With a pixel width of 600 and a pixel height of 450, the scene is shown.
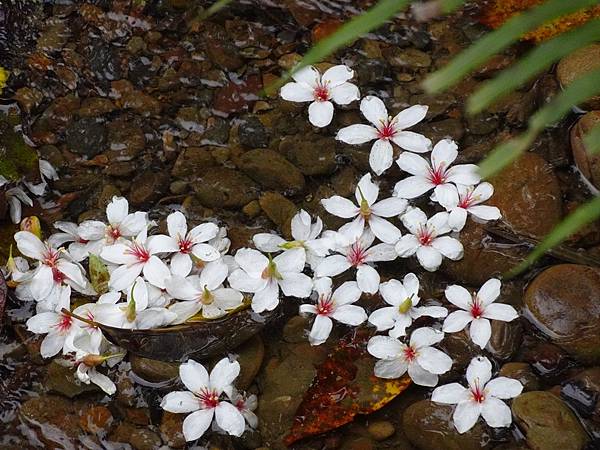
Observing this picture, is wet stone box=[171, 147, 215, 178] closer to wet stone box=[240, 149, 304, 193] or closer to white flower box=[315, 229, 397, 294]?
wet stone box=[240, 149, 304, 193]

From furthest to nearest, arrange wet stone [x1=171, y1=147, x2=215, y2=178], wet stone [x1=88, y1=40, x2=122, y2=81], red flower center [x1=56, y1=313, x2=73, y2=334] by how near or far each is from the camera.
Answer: wet stone [x1=88, y1=40, x2=122, y2=81] → wet stone [x1=171, y1=147, x2=215, y2=178] → red flower center [x1=56, y1=313, x2=73, y2=334]

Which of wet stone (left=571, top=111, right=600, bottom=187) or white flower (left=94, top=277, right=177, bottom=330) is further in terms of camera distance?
wet stone (left=571, top=111, right=600, bottom=187)

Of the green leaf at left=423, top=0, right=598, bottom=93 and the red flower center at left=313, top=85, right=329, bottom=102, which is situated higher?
the green leaf at left=423, top=0, right=598, bottom=93

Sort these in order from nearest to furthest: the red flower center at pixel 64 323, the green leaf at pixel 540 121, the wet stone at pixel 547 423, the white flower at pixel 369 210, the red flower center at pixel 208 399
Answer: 1. the green leaf at pixel 540 121
2. the wet stone at pixel 547 423
3. the red flower center at pixel 208 399
4. the red flower center at pixel 64 323
5. the white flower at pixel 369 210

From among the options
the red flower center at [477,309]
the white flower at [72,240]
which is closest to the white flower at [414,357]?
the red flower center at [477,309]

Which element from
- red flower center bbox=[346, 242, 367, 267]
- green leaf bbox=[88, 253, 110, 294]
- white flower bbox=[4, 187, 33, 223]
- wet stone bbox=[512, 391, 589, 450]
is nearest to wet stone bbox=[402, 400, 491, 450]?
wet stone bbox=[512, 391, 589, 450]

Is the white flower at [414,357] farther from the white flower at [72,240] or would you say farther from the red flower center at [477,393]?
the white flower at [72,240]

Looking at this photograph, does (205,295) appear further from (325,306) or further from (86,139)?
(86,139)
